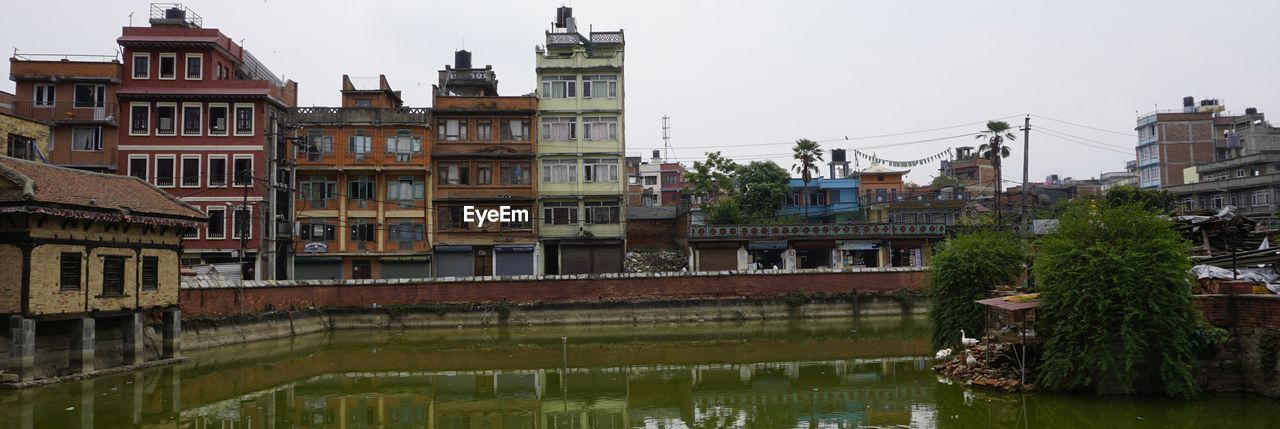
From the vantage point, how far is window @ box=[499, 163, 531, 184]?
5169cm

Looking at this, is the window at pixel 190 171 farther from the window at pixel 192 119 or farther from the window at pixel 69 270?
the window at pixel 69 270

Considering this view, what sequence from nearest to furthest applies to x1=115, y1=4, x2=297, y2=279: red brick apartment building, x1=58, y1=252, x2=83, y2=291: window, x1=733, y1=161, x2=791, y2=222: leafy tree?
x1=58, y1=252, x2=83, y2=291: window, x1=115, y1=4, x2=297, y2=279: red brick apartment building, x1=733, y1=161, x2=791, y2=222: leafy tree

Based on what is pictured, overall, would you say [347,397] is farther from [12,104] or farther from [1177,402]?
[12,104]

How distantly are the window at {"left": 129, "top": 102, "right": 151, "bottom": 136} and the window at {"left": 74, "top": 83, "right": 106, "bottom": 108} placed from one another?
2140 mm

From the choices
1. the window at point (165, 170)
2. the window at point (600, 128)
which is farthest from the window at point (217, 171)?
the window at point (600, 128)

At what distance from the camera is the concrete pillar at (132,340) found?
27281mm

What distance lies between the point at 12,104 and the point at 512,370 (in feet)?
120

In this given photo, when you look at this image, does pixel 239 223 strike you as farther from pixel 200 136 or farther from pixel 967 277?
pixel 967 277

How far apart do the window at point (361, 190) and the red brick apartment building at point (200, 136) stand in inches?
168

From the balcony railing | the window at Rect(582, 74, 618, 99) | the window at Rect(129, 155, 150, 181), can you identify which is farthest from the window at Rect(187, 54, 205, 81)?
the window at Rect(582, 74, 618, 99)

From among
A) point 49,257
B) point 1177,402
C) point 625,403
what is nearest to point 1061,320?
point 1177,402

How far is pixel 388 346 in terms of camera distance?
35.7 metres

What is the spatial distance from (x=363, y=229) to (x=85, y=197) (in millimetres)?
25147

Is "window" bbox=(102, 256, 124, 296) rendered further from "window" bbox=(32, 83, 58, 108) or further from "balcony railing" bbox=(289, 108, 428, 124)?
"window" bbox=(32, 83, 58, 108)
